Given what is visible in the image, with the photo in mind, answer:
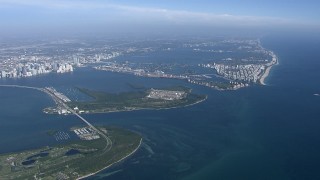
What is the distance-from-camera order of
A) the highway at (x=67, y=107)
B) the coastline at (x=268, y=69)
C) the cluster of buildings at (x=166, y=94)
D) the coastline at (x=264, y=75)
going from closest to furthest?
the highway at (x=67, y=107)
the cluster of buildings at (x=166, y=94)
the coastline at (x=264, y=75)
the coastline at (x=268, y=69)

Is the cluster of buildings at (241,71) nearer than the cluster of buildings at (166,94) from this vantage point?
No

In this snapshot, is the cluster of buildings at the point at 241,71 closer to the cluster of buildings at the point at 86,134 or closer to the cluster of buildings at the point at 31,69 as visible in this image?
the cluster of buildings at the point at 31,69

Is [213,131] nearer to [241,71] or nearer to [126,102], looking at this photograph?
[126,102]

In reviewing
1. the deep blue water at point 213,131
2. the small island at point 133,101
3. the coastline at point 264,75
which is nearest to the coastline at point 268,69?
the coastline at point 264,75

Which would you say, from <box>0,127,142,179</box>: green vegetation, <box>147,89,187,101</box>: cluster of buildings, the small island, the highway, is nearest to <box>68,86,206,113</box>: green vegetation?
the small island

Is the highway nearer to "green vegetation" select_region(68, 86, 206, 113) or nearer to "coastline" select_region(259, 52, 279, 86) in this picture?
"green vegetation" select_region(68, 86, 206, 113)

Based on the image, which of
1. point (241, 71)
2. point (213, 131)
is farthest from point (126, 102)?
point (241, 71)
